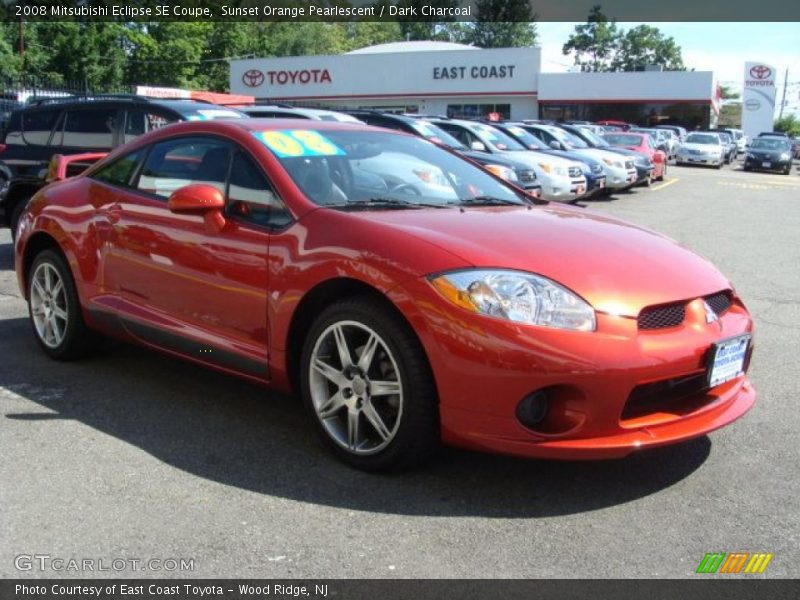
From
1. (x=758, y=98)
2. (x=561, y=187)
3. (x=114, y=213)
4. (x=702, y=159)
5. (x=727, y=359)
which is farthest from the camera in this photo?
(x=758, y=98)

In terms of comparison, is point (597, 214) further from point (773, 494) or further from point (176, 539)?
point (176, 539)

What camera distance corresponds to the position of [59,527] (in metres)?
3.18

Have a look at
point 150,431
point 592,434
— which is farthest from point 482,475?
point 150,431

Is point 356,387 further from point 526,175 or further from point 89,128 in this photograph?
point 526,175

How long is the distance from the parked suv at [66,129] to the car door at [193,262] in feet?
13.6

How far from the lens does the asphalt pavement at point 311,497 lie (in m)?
2.96

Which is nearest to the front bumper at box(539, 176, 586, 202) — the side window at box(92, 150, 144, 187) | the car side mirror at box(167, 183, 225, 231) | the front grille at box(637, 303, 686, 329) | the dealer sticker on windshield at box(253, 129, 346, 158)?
the side window at box(92, 150, 144, 187)

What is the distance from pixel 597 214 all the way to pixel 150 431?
2624 millimetres

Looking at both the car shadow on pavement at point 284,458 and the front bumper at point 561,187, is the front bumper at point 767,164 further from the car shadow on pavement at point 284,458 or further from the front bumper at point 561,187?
the car shadow on pavement at point 284,458

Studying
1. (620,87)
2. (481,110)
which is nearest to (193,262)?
(620,87)

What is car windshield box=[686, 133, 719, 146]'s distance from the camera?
110 ft

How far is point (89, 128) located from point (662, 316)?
7466 millimetres

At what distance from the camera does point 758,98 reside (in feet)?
182
